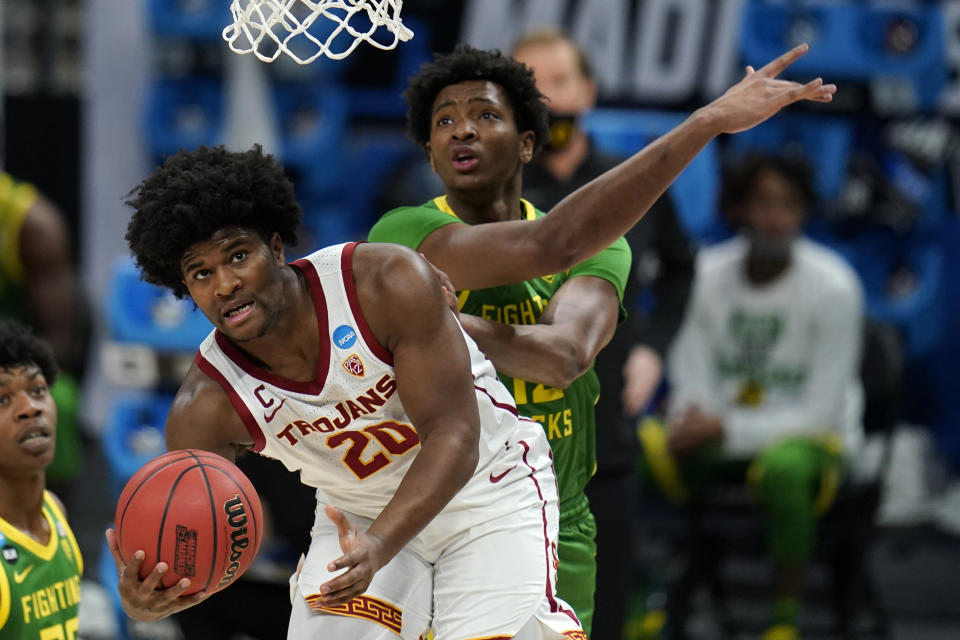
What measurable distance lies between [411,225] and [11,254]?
11.1 feet

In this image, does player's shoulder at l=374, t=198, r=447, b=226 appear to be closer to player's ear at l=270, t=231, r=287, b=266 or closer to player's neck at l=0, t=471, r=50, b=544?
player's ear at l=270, t=231, r=287, b=266

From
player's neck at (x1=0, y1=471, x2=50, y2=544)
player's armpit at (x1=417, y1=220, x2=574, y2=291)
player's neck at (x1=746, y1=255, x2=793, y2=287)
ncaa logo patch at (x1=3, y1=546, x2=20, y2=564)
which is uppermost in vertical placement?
player's armpit at (x1=417, y1=220, x2=574, y2=291)

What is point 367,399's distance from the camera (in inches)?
130

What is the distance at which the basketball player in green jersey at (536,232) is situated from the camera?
3480mm

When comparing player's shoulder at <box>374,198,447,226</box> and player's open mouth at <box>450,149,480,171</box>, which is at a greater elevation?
player's open mouth at <box>450,149,480,171</box>

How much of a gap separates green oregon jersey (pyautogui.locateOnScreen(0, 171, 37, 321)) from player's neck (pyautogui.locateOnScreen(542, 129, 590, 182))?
2757mm

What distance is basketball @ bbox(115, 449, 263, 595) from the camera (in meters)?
3.09

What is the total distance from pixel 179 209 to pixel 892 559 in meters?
5.78

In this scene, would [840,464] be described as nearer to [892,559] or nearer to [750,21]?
[892,559]

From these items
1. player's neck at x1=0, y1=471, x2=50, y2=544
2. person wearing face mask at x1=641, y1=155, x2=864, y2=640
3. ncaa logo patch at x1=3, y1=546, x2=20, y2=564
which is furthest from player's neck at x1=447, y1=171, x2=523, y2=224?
person wearing face mask at x1=641, y1=155, x2=864, y2=640

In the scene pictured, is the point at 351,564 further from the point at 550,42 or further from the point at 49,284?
the point at 49,284

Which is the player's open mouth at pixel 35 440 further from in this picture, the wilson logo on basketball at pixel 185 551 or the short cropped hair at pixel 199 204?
the wilson logo on basketball at pixel 185 551

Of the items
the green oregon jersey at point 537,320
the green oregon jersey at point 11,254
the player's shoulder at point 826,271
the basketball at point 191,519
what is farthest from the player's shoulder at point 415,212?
the player's shoulder at point 826,271

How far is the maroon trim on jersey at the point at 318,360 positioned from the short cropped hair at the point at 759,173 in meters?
4.00
